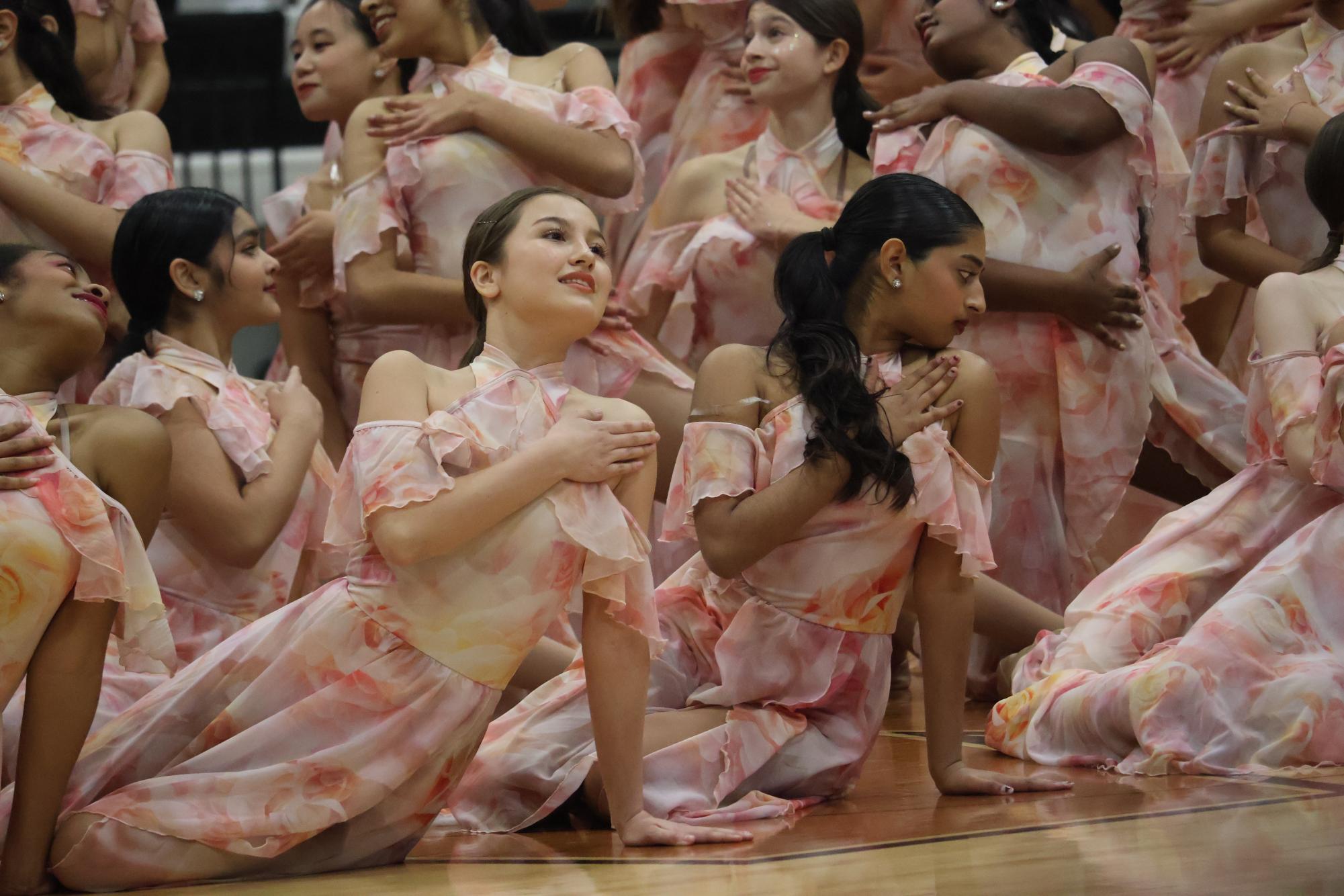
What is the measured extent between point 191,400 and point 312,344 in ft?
3.20

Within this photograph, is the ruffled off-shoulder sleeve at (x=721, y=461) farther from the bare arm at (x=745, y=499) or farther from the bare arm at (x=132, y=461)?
the bare arm at (x=132, y=461)

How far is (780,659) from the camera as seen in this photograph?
2.40m

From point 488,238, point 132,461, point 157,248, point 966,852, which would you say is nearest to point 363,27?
point 157,248

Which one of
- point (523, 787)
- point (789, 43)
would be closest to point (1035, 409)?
point (789, 43)

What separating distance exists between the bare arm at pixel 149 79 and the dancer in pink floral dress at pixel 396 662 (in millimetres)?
2325

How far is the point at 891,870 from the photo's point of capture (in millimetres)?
1904

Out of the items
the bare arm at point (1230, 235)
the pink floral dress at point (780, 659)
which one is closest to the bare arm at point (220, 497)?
the pink floral dress at point (780, 659)

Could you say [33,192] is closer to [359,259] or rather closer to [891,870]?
[359,259]

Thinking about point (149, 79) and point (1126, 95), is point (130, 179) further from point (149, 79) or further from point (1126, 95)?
point (1126, 95)

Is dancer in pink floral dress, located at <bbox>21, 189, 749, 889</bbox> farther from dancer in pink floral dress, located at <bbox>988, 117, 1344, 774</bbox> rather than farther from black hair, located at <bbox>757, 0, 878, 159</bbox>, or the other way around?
black hair, located at <bbox>757, 0, 878, 159</bbox>

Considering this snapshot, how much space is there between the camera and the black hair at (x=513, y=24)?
357cm

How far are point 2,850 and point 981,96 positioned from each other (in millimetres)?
2212

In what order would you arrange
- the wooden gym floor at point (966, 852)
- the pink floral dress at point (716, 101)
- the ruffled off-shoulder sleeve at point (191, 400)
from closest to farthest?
the wooden gym floor at point (966, 852) < the ruffled off-shoulder sleeve at point (191, 400) < the pink floral dress at point (716, 101)

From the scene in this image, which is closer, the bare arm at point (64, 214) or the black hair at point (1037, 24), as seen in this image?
the bare arm at point (64, 214)
